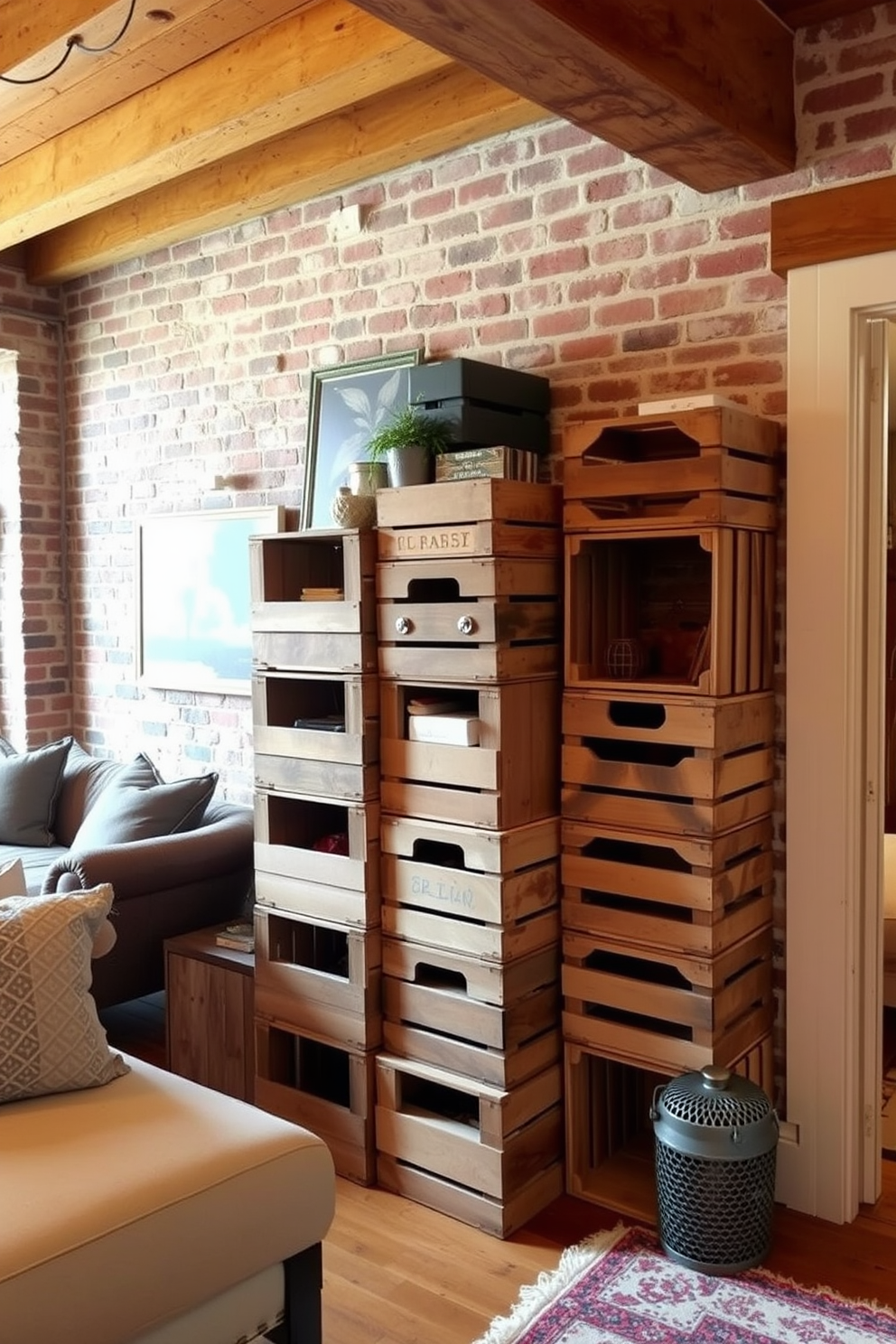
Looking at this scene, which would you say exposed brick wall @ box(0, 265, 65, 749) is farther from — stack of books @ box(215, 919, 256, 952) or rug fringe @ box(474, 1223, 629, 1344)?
rug fringe @ box(474, 1223, 629, 1344)

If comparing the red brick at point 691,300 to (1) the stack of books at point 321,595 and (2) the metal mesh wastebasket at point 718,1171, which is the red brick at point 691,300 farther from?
(2) the metal mesh wastebasket at point 718,1171

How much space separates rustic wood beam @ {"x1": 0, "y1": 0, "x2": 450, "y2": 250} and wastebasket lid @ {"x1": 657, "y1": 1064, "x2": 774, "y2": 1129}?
97.0 inches

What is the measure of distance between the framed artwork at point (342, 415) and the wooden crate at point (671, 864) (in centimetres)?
132

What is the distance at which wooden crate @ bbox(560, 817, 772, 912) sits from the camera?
8.68 ft

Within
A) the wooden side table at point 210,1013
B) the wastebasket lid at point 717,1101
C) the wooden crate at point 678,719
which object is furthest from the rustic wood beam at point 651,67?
the wooden side table at point 210,1013

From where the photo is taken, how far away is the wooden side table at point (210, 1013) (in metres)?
3.28

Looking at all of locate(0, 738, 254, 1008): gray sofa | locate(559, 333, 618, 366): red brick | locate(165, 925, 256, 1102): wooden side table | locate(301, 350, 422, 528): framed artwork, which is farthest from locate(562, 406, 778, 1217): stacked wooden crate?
locate(0, 738, 254, 1008): gray sofa

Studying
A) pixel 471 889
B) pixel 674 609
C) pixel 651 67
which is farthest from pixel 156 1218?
pixel 651 67

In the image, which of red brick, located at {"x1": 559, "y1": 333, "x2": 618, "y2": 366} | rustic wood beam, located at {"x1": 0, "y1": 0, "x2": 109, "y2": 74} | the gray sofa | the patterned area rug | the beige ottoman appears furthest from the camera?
the gray sofa

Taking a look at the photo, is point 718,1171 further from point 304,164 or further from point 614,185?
point 304,164

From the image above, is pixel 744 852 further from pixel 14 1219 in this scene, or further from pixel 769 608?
pixel 14 1219

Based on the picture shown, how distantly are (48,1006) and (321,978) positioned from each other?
926 mm

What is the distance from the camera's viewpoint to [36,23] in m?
2.55

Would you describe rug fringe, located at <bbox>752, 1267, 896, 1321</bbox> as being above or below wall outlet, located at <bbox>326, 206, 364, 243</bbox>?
below
